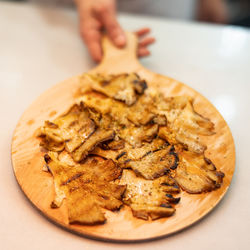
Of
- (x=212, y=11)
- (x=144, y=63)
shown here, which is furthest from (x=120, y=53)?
(x=212, y=11)

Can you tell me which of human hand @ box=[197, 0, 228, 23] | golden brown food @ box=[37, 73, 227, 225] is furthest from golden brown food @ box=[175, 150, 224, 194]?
human hand @ box=[197, 0, 228, 23]

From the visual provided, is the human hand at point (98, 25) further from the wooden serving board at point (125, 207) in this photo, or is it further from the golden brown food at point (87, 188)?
the golden brown food at point (87, 188)

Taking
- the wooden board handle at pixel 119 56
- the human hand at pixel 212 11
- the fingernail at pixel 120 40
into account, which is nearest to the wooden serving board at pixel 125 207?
the wooden board handle at pixel 119 56

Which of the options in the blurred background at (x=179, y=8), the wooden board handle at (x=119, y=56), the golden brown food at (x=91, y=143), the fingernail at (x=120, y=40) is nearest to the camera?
the golden brown food at (x=91, y=143)

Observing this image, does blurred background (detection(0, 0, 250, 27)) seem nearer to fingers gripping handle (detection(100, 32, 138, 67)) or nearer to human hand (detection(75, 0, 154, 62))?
human hand (detection(75, 0, 154, 62))

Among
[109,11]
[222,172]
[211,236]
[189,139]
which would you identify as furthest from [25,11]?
[211,236]

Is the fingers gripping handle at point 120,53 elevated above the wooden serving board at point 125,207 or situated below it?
above

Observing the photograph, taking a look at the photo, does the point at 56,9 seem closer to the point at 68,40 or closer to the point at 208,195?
the point at 68,40
